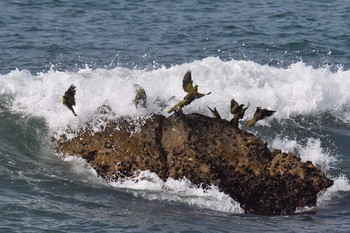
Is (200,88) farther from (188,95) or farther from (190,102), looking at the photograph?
(188,95)

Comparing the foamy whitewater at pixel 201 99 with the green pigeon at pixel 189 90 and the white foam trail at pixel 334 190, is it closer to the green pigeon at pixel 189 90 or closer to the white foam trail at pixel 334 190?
the white foam trail at pixel 334 190

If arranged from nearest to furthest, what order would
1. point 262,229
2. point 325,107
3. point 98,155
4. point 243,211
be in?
point 262,229, point 243,211, point 98,155, point 325,107

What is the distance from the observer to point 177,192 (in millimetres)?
9891

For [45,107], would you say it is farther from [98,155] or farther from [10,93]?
[98,155]

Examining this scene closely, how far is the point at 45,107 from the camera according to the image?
41.8ft

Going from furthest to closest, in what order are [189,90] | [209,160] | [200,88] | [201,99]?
1. [200,88]
2. [201,99]
3. [189,90]
4. [209,160]

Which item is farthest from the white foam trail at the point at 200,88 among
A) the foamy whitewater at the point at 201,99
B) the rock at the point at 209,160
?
the rock at the point at 209,160

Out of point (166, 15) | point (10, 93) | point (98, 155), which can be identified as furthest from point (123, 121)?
point (166, 15)

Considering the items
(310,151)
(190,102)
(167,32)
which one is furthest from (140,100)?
(167,32)

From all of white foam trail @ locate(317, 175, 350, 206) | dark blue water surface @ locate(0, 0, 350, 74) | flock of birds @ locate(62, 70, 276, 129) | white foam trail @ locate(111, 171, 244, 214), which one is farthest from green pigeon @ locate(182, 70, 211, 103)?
dark blue water surface @ locate(0, 0, 350, 74)

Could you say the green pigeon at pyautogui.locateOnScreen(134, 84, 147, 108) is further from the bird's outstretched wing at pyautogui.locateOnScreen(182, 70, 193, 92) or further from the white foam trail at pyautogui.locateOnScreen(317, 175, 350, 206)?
the white foam trail at pyautogui.locateOnScreen(317, 175, 350, 206)

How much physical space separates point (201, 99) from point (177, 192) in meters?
3.94

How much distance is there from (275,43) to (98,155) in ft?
30.1

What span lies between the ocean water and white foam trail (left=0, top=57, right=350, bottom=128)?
3 centimetres
